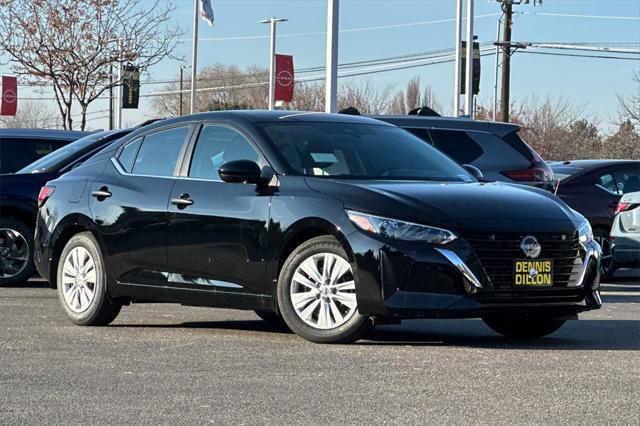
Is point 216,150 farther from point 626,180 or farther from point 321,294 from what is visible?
point 626,180

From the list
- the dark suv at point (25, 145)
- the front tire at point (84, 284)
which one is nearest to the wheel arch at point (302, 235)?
the front tire at point (84, 284)

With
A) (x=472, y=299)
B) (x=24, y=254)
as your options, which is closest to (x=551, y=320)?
(x=472, y=299)

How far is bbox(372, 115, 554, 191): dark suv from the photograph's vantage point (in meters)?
14.0

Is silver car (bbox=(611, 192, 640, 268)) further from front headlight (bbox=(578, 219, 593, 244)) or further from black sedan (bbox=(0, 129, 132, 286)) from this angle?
black sedan (bbox=(0, 129, 132, 286))

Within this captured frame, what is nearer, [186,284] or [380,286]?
[380,286]

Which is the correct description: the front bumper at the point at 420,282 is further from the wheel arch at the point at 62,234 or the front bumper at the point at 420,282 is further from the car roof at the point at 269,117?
the wheel arch at the point at 62,234

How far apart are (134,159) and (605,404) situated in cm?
485

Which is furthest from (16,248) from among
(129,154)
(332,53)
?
(332,53)

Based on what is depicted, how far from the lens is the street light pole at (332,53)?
20453mm

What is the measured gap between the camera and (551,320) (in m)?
9.09

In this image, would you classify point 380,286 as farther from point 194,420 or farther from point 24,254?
point 24,254

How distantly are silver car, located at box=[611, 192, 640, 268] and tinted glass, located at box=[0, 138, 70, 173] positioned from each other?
649 cm

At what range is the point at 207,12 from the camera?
38.0 metres

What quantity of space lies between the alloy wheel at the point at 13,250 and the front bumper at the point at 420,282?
21.7 feet
